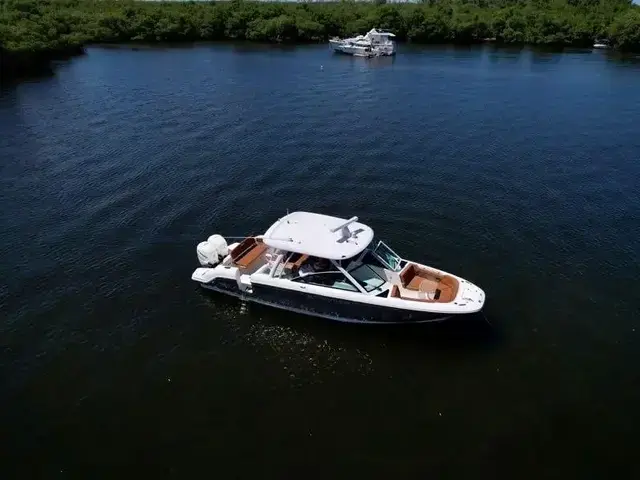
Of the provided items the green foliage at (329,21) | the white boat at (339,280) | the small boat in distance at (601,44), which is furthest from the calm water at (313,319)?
the small boat in distance at (601,44)

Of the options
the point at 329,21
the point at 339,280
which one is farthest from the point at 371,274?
the point at 329,21

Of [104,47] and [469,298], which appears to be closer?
[469,298]

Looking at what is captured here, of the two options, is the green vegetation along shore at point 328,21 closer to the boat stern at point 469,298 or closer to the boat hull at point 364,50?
the boat hull at point 364,50

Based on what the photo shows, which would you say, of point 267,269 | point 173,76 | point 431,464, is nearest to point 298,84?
point 173,76

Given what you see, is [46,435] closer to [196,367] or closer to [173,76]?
[196,367]

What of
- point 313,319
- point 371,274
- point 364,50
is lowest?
point 313,319

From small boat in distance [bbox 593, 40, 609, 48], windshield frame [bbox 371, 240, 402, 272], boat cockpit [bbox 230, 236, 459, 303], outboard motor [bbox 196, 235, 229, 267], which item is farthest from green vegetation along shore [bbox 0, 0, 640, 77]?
windshield frame [bbox 371, 240, 402, 272]

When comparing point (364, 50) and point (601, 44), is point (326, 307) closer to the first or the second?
point (364, 50)
